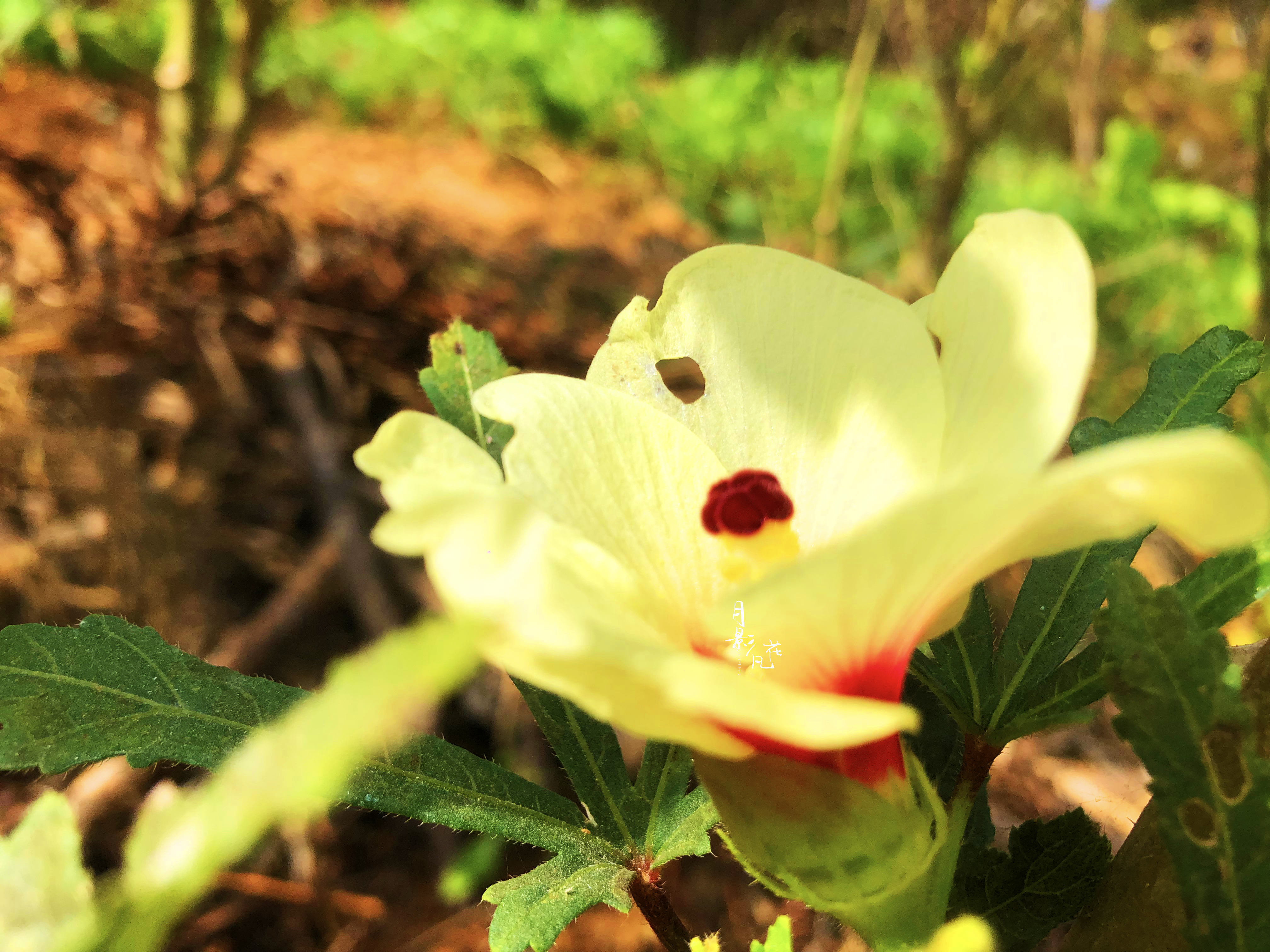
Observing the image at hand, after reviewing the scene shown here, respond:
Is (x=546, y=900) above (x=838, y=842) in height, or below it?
below

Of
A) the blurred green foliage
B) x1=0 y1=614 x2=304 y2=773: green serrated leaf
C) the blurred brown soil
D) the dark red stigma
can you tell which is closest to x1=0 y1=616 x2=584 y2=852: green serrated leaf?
x1=0 y1=614 x2=304 y2=773: green serrated leaf

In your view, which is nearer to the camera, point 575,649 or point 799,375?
point 575,649

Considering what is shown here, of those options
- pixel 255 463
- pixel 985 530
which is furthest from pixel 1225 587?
pixel 255 463

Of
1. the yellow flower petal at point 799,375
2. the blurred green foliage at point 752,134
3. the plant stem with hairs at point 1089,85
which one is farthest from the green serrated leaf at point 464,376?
the plant stem with hairs at point 1089,85

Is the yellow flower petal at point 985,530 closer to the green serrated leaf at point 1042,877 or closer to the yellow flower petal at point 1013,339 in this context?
the yellow flower petal at point 1013,339

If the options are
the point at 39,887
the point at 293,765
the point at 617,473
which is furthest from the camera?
the point at 617,473

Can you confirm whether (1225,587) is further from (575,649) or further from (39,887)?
(39,887)

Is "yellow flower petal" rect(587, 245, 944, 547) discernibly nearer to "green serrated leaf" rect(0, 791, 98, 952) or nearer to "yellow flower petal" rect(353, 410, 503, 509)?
"yellow flower petal" rect(353, 410, 503, 509)

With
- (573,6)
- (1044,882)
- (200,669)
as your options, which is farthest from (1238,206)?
(573,6)
